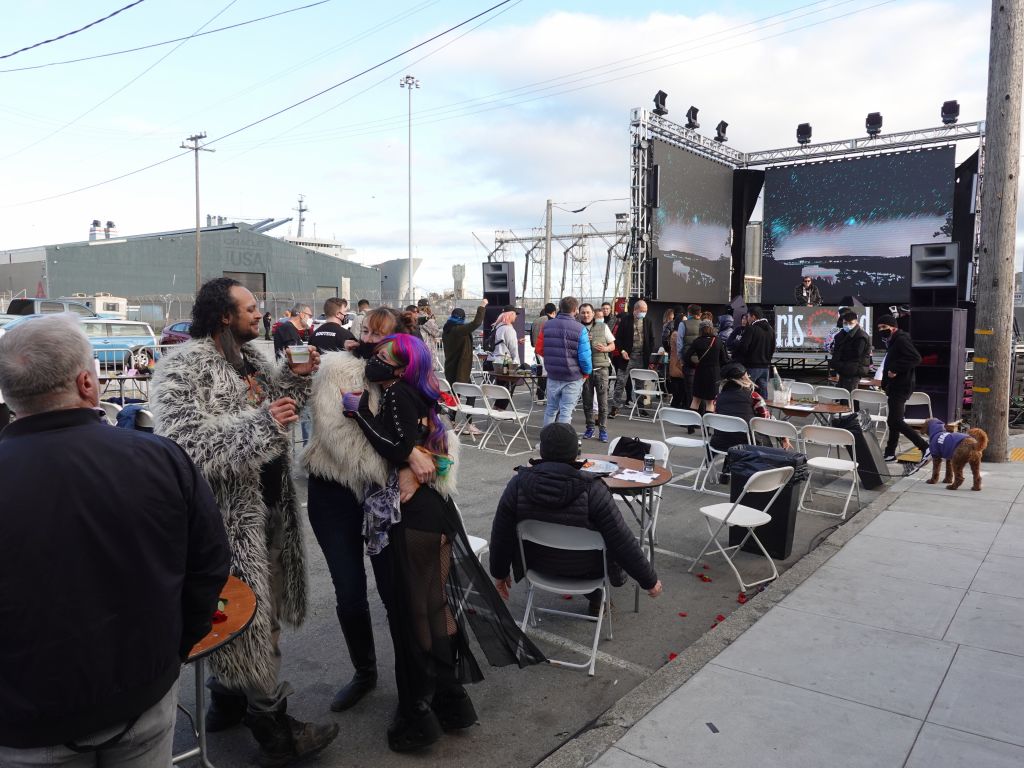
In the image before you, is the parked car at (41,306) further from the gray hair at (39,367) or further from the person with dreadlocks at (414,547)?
the gray hair at (39,367)

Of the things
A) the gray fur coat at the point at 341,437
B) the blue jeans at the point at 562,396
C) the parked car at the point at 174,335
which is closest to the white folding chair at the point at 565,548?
the gray fur coat at the point at 341,437

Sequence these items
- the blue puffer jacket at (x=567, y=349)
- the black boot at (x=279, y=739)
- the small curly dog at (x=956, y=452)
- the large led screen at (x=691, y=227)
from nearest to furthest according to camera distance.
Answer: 1. the black boot at (x=279, y=739)
2. the small curly dog at (x=956, y=452)
3. the blue puffer jacket at (x=567, y=349)
4. the large led screen at (x=691, y=227)

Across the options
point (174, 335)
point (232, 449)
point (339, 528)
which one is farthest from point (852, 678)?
point (174, 335)

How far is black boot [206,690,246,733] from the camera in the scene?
2834mm

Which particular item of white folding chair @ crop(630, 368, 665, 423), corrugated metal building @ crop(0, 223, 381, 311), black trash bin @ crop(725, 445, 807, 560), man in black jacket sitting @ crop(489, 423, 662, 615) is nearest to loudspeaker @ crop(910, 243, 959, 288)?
white folding chair @ crop(630, 368, 665, 423)

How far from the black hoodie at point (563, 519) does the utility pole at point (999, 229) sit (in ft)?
22.8

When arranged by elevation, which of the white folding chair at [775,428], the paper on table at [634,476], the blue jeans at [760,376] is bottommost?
the paper on table at [634,476]

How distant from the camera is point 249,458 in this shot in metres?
2.39

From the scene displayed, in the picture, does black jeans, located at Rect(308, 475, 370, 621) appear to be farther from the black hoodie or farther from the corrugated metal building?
the corrugated metal building

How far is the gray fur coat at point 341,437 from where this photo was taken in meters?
2.65

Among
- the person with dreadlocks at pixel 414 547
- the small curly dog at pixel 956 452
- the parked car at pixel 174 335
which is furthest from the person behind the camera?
the parked car at pixel 174 335

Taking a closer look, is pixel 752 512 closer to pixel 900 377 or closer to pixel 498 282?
pixel 900 377

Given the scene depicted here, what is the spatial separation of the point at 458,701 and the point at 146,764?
59.4 inches

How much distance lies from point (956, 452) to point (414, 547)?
249 inches
